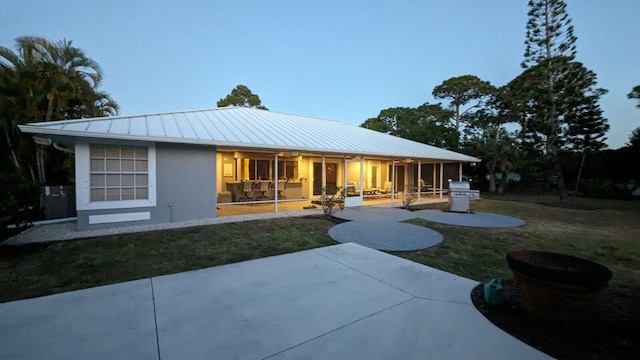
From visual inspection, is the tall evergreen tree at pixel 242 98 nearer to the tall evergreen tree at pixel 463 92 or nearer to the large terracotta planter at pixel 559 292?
the tall evergreen tree at pixel 463 92

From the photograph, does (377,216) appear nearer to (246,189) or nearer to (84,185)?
(246,189)

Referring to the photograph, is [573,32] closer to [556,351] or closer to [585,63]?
[585,63]

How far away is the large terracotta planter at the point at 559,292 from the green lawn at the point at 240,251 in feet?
4.95

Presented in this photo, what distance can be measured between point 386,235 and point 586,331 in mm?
4288

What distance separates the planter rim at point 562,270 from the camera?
2.36m

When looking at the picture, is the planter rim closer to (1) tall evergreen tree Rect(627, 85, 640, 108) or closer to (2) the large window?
(1) tall evergreen tree Rect(627, 85, 640, 108)

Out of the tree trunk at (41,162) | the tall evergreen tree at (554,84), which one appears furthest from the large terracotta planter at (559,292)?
the tall evergreen tree at (554,84)

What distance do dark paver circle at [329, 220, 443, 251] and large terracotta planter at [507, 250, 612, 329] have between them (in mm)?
2921

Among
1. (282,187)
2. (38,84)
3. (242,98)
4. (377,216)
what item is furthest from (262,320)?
(242,98)

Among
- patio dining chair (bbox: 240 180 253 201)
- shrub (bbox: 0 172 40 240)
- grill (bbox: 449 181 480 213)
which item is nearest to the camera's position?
shrub (bbox: 0 172 40 240)

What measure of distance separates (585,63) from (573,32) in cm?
203

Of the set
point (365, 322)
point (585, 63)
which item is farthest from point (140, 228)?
point (585, 63)

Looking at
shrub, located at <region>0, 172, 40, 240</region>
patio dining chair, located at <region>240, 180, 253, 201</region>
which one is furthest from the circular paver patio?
shrub, located at <region>0, 172, 40, 240</region>

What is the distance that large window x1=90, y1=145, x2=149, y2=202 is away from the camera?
7.01 metres
